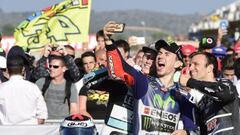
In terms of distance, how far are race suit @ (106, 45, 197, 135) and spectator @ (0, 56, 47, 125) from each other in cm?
→ 163

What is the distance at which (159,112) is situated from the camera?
677 centimetres

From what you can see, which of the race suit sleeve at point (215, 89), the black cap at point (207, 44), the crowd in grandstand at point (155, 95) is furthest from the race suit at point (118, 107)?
the black cap at point (207, 44)

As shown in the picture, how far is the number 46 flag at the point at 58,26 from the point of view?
483 inches

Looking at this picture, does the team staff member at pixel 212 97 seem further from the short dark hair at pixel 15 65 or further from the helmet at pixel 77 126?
the short dark hair at pixel 15 65

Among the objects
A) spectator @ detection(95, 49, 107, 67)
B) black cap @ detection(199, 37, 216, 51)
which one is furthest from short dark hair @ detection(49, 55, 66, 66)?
black cap @ detection(199, 37, 216, 51)

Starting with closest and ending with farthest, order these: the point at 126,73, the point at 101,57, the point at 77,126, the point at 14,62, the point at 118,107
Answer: the point at 77,126 < the point at 126,73 < the point at 118,107 < the point at 14,62 < the point at 101,57

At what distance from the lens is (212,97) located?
661cm

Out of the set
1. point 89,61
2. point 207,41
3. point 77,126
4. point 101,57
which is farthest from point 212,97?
point 207,41

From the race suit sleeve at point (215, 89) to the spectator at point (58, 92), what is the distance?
2.71 m

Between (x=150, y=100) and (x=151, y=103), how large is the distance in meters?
0.03

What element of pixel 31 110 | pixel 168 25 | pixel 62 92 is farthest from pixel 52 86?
pixel 168 25

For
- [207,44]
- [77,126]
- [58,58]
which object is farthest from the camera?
[207,44]

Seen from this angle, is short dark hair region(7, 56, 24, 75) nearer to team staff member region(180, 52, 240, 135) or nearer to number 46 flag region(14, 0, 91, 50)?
team staff member region(180, 52, 240, 135)

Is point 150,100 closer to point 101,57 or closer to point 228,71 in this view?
point 101,57
